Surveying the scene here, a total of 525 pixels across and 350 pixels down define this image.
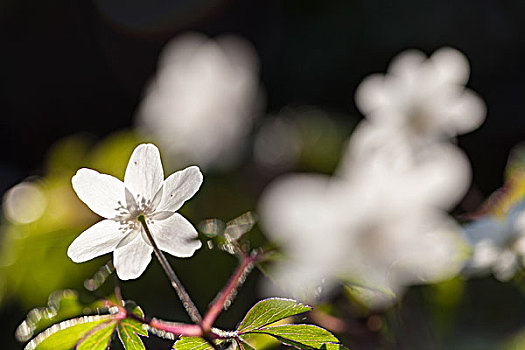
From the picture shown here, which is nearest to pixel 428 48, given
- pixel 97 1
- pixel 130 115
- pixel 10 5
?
pixel 130 115

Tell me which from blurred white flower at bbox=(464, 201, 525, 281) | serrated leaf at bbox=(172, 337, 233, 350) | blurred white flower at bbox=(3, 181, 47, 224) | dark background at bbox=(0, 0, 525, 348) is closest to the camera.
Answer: serrated leaf at bbox=(172, 337, 233, 350)

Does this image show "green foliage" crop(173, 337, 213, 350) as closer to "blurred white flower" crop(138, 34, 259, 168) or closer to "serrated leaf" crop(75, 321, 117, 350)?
"serrated leaf" crop(75, 321, 117, 350)

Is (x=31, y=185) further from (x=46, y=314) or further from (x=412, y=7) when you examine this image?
(x=412, y=7)

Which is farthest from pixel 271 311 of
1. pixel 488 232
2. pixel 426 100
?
pixel 426 100

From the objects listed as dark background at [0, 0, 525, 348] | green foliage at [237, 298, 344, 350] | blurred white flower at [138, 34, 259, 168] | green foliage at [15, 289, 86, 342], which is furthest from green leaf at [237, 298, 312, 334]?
dark background at [0, 0, 525, 348]

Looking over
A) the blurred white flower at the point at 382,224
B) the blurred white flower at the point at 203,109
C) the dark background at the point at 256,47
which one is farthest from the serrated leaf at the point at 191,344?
the dark background at the point at 256,47

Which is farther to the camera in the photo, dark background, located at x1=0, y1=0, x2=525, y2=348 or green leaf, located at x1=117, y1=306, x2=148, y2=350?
dark background, located at x1=0, y1=0, x2=525, y2=348

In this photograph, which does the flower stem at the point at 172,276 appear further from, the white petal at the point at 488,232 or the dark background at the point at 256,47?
the dark background at the point at 256,47

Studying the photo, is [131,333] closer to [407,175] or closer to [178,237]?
[178,237]
